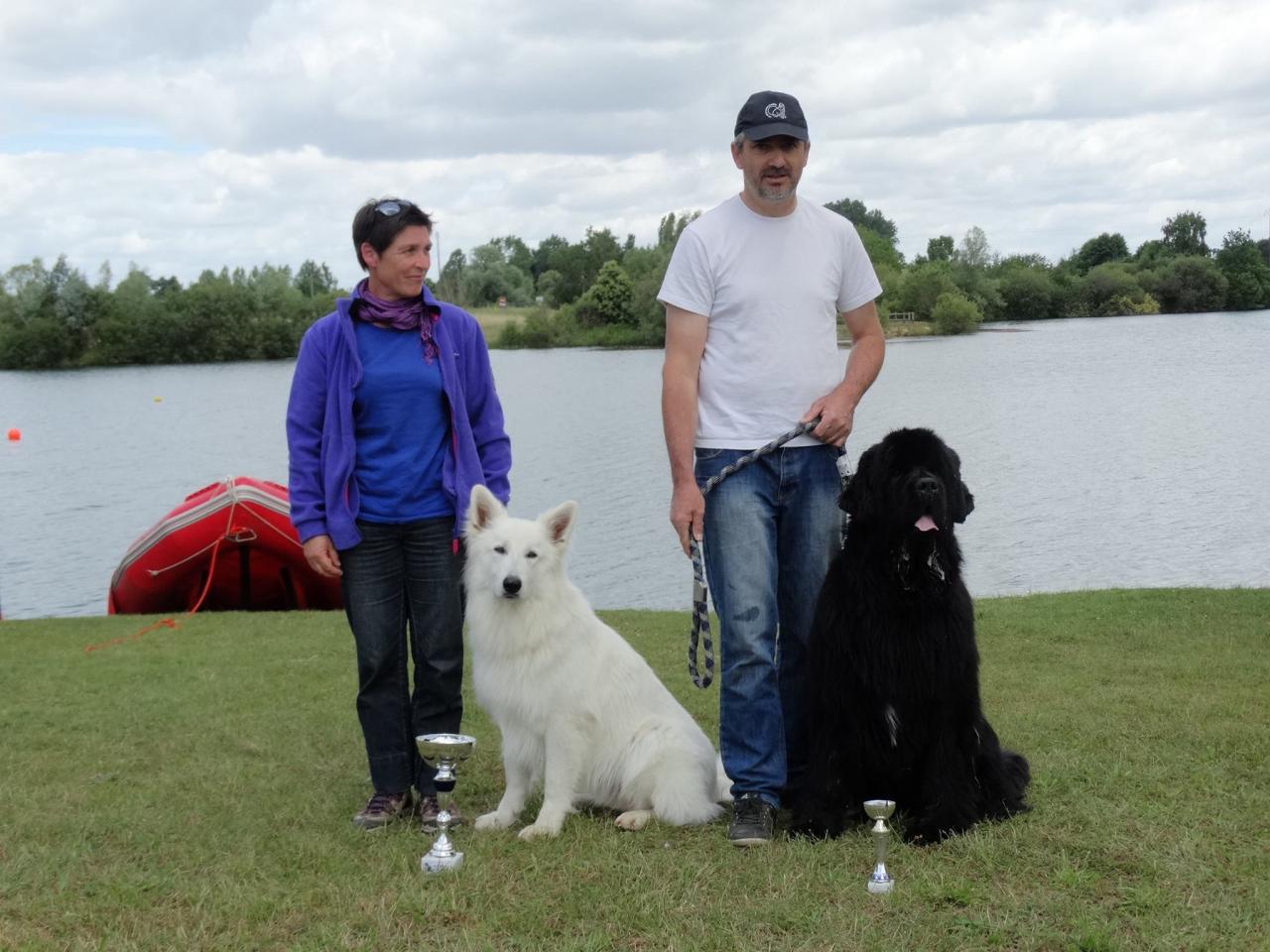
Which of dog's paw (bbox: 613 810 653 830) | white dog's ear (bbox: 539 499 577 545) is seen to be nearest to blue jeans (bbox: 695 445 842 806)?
dog's paw (bbox: 613 810 653 830)

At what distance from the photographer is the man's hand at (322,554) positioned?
4746 millimetres

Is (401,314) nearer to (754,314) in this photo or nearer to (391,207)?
(391,207)

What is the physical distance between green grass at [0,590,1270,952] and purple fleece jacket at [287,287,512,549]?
52.4 inches

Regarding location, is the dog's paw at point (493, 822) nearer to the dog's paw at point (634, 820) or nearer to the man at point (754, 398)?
the dog's paw at point (634, 820)

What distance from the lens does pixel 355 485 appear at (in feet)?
15.7

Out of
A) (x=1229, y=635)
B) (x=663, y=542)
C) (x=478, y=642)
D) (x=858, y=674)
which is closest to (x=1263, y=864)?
(x=858, y=674)

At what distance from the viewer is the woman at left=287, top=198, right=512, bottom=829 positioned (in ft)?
15.6

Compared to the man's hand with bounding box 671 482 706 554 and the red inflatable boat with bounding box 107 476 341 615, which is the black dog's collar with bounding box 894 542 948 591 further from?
the red inflatable boat with bounding box 107 476 341 615

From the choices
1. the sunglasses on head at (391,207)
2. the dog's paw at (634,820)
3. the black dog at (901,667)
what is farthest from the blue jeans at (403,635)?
the black dog at (901,667)

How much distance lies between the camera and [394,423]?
4.82 metres

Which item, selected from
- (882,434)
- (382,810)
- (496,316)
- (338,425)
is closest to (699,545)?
(338,425)

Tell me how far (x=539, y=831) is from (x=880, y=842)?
1.46 m

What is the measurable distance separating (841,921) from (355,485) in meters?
2.49

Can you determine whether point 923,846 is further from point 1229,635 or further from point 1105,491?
point 1105,491
